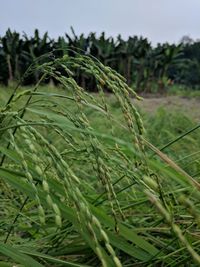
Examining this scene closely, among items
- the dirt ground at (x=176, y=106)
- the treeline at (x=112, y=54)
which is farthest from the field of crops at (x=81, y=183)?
the treeline at (x=112, y=54)

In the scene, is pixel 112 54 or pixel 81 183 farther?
pixel 112 54

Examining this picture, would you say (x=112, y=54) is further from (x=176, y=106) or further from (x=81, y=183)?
(x=81, y=183)

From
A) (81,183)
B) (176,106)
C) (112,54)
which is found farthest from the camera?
(112,54)

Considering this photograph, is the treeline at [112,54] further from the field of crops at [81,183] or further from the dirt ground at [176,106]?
the field of crops at [81,183]

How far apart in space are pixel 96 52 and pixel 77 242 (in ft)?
53.1

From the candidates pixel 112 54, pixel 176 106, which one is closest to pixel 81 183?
pixel 176 106

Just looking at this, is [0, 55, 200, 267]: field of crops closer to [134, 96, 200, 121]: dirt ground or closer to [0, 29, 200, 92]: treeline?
[134, 96, 200, 121]: dirt ground

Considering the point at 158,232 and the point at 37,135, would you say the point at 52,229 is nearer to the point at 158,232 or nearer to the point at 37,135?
the point at 158,232

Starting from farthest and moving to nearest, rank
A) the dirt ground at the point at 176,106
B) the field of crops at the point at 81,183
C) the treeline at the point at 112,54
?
1. the treeline at the point at 112,54
2. the dirt ground at the point at 176,106
3. the field of crops at the point at 81,183

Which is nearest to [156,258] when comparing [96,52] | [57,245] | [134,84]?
[57,245]

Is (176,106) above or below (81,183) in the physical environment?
below

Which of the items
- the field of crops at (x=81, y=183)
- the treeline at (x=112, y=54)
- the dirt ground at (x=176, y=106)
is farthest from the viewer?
the treeline at (x=112, y=54)

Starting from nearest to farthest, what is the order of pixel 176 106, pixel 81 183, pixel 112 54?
pixel 81 183 → pixel 176 106 → pixel 112 54

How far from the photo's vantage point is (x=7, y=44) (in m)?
15.1
